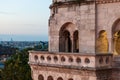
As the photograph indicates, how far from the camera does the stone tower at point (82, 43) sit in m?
23.4

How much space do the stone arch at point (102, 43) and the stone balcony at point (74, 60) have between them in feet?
7.27

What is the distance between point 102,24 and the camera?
25344 mm

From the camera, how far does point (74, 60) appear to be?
944 inches

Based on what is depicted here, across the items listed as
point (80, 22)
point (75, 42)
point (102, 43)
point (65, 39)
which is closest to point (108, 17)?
point (102, 43)

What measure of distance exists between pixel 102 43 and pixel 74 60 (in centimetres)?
284

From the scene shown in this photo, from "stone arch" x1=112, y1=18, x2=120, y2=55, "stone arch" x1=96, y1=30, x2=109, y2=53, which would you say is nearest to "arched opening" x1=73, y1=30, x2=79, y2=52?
"stone arch" x1=96, y1=30, x2=109, y2=53

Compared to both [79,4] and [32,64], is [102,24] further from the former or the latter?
[32,64]

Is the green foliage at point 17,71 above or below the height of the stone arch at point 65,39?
below

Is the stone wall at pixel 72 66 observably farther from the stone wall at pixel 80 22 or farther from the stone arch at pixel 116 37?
the stone wall at pixel 80 22

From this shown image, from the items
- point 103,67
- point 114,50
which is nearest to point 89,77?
point 103,67

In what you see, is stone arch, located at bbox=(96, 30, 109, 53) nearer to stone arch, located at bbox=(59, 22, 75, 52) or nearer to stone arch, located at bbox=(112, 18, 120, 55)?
stone arch, located at bbox=(112, 18, 120, 55)

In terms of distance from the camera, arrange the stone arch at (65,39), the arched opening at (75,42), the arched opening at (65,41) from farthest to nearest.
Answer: the arched opening at (65,41) → the stone arch at (65,39) → the arched opening at (75,42)

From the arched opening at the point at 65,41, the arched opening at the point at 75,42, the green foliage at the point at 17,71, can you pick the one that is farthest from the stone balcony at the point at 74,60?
the green foliage at the point at 17,71

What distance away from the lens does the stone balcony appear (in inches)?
902
